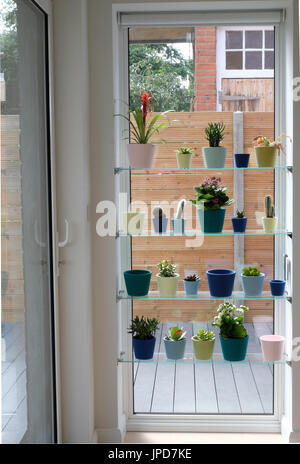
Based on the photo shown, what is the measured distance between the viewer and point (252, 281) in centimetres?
331

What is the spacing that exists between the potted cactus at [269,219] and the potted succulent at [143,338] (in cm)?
79

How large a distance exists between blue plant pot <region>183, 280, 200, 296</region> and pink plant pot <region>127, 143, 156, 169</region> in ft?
2.19

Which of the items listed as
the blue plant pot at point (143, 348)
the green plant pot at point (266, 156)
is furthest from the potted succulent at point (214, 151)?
the blue plant pot at point (143, 348)

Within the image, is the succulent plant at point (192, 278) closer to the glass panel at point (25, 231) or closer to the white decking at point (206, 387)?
the white decking at point (206, 387)

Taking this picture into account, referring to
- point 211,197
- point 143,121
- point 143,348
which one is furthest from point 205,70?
point 143,348

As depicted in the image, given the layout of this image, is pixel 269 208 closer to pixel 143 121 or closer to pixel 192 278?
pixel 192 278

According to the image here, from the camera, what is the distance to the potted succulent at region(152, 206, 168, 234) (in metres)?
3.29

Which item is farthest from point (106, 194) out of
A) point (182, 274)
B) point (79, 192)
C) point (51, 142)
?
point (182, 274)

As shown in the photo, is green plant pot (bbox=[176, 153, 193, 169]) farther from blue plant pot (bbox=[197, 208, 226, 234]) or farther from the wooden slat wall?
blue plant pot (bbox=[197, 208, 226, 234])

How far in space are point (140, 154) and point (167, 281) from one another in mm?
700

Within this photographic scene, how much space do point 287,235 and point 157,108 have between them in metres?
0.99

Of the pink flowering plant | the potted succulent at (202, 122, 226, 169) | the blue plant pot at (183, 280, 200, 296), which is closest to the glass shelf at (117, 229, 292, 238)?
the pink flowering plant

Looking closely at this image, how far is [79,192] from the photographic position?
298 centimetres

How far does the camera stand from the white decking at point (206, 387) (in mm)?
3473
